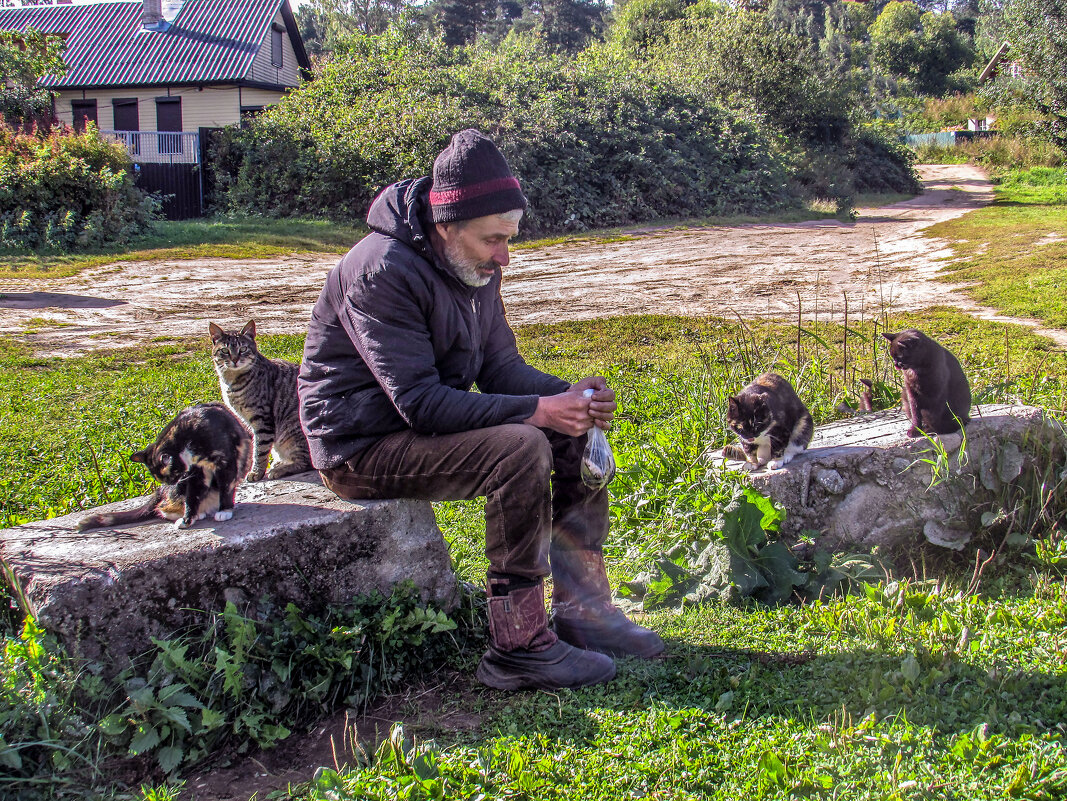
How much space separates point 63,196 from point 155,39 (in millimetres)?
18806

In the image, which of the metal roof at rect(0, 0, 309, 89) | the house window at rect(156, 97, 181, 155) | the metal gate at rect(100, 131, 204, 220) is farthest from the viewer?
the house window at rect(156, 97, 181, 155)

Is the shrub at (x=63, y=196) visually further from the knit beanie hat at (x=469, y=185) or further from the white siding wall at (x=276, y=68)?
the knit beanie hat at (x=469, y=185)

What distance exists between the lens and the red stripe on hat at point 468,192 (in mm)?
3350

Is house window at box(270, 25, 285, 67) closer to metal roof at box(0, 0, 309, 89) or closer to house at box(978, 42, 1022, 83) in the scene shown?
metal roof at box(0, 0, 309, 89)

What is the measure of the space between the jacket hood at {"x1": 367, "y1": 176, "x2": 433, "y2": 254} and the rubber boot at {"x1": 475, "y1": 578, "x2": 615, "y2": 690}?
1.35 metres

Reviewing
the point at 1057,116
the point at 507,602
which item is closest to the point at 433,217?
the point at 507,602

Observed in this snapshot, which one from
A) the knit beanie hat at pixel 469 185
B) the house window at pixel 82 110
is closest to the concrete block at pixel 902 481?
the knit beanie hat at pixel 469 185

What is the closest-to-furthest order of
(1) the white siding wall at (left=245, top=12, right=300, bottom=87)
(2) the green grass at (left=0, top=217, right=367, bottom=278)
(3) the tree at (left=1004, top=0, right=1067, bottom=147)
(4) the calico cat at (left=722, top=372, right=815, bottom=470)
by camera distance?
(4) the calico cat at (left=722, top=372, right=815, bottom=470), (2) the green grass at (left=0, top=217, right=367, bottom=278), (3) the tree at (left=1004, top=0, right=1067, bottom=147), (1) the white siding wall at (left=245, top=12, right=300, bottom=87)

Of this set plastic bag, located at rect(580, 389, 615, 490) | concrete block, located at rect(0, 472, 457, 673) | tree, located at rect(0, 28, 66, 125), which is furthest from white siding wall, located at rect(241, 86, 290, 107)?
plastic bag, located at rect(580, 389, 615, 490)

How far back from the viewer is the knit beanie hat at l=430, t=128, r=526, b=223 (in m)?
3.35

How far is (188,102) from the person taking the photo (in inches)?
1255

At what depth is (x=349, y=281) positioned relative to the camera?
11.1 feet

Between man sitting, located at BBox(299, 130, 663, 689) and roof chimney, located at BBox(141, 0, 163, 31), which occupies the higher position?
roof chimney, located at BBox(141, 0, 163, 31)

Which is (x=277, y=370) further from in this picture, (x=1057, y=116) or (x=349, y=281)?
(x=1057, y=116)
